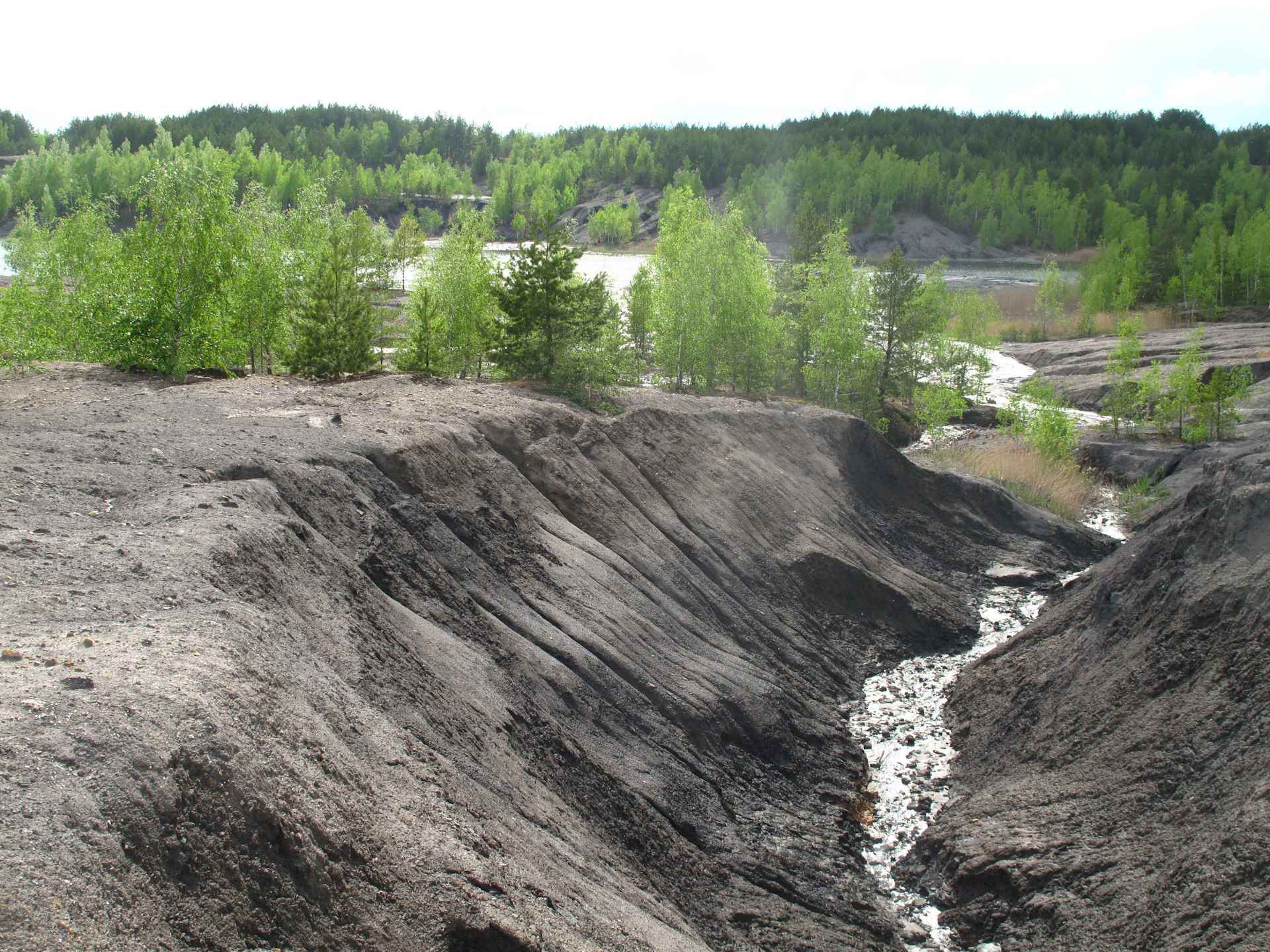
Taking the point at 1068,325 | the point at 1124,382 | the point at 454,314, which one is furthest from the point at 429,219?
the point at 1124,382

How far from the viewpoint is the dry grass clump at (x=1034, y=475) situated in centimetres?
3553

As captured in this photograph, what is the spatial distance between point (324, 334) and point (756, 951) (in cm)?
2115

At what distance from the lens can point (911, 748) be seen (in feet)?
62.0

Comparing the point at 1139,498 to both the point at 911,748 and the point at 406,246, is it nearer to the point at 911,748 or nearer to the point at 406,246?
the point at 911,748

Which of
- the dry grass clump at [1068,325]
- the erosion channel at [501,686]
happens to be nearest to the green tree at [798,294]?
the erosion channel at [501,686]

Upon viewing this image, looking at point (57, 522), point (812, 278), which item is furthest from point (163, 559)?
point (812, 278)

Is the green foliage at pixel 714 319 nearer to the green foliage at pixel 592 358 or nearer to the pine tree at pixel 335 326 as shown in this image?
the green foliage at pixel 592 358

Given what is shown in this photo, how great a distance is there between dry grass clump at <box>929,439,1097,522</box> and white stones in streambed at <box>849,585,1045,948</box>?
1069cm

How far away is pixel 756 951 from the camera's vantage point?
11.9 meters

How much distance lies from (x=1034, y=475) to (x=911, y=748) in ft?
73.3

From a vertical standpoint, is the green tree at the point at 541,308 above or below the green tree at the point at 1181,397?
above

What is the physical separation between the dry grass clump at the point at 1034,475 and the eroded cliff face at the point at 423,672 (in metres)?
11.2

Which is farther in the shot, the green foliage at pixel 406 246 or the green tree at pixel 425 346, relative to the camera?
the green foliage at pixel 406 246

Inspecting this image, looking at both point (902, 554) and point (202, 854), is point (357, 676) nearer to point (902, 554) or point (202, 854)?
point (202, 854)
